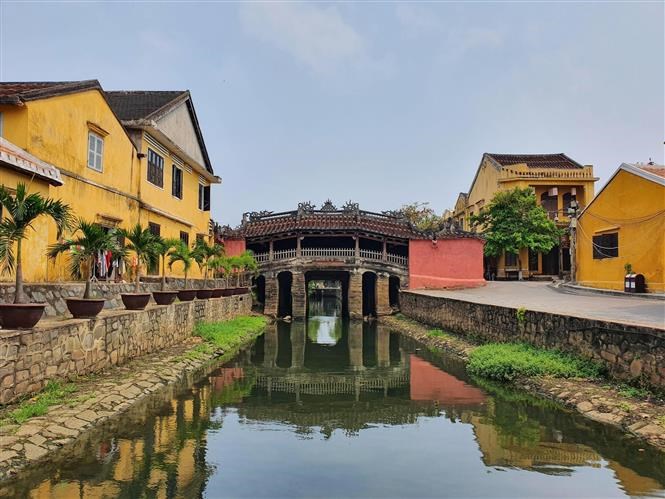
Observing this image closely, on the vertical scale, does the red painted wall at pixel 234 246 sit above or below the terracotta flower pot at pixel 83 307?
above

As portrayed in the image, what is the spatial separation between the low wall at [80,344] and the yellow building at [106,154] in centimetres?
252

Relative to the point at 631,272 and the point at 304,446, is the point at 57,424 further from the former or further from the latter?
the point at 631,272

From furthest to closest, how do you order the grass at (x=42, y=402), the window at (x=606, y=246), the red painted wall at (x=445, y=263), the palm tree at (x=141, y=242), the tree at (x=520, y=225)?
1. the tree at (x=520, y=225)
2. the red painted wall at (x=445, y=263)
3. the window at (x=606, y=246)
4. the palm tree at (x=141, y=242)
5. the grass at (x=42, y=402)

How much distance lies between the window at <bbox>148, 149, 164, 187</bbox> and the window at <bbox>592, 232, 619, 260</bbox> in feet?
52.4

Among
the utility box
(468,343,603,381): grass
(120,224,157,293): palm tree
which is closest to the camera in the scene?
(468,343,603,381): grass

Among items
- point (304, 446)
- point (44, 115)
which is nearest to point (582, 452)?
point (304, 446)

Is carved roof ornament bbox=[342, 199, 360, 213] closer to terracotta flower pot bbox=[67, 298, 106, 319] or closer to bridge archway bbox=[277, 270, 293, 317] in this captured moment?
bridge archway bbox=[277, 270, 293, 317]

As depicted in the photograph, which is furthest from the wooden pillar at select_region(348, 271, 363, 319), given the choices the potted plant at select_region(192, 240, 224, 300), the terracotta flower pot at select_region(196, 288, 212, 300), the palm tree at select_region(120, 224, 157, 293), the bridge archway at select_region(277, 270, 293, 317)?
the palm tree at select_region(120, 224, 157, 293)

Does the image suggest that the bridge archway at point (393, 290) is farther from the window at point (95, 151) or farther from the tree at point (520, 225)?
the window at point (95, 151)

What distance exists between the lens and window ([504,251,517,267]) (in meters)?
32.5

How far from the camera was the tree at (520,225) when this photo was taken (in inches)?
1163

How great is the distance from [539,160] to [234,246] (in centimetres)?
2199

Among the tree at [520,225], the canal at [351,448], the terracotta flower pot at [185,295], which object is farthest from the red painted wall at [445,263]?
the canal at [351,448]

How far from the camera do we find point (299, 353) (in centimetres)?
1593
